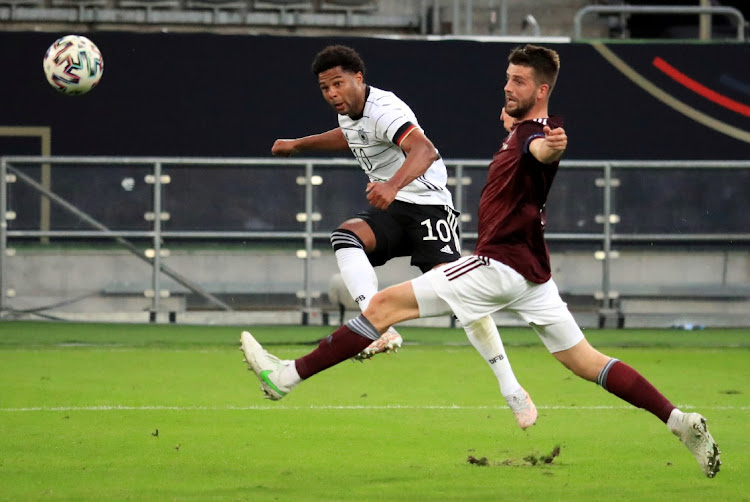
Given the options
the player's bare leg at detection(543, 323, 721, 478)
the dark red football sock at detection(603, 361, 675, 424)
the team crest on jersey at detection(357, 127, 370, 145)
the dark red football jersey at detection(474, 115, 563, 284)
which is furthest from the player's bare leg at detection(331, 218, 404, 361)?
the dark red football sock at detection(603, 361, 675, 424)

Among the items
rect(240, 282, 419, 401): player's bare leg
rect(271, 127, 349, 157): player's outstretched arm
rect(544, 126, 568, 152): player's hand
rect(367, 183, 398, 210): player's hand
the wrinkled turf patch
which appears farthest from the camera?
rect(271, 127, 349, 157): player's outstretched arm

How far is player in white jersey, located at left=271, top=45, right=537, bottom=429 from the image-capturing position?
26.2ft

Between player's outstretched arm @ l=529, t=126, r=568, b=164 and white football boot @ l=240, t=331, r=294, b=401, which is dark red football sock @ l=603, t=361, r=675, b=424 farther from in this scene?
white football boot @ l=240, t=331, r=294, b=401

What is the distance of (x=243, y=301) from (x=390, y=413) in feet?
26.2

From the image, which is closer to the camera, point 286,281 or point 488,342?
point 488,342

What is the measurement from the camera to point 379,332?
658 centimetres

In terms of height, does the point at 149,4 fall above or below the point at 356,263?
above

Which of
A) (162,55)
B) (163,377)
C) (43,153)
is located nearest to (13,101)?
(43,153)

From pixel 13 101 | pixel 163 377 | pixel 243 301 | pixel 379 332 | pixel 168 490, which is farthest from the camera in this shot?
pixel 13 101

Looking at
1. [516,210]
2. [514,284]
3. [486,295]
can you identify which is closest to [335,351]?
[486,295]

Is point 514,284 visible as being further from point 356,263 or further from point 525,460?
point 356,263

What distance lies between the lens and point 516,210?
6.47 metres

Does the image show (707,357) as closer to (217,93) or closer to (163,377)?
(163,377)

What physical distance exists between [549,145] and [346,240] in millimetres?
2569
